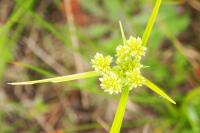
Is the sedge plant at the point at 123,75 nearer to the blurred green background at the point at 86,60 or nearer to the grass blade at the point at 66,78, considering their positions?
the grass blade at the point at 66,78

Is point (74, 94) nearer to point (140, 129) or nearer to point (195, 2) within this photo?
point (140, 129)

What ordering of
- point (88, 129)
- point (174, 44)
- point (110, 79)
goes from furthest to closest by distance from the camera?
point (88, 129) < point (174, 44) < point (110, 79)

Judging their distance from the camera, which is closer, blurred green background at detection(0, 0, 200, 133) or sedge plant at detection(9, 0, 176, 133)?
sedge plant at detection(9, 0, 176, 133)

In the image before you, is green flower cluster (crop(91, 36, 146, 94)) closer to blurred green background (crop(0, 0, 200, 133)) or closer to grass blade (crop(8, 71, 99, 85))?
grass blade (crop(8, 71, 99, 85))

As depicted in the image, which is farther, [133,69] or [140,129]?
[140,129]

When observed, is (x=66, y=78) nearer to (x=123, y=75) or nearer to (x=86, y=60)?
(x=123, y=75)

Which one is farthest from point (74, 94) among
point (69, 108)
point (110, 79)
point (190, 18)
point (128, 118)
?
point (110, 79)

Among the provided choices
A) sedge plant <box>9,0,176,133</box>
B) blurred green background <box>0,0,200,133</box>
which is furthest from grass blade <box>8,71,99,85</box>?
blurred green background <box>0,0,200,133</box>
